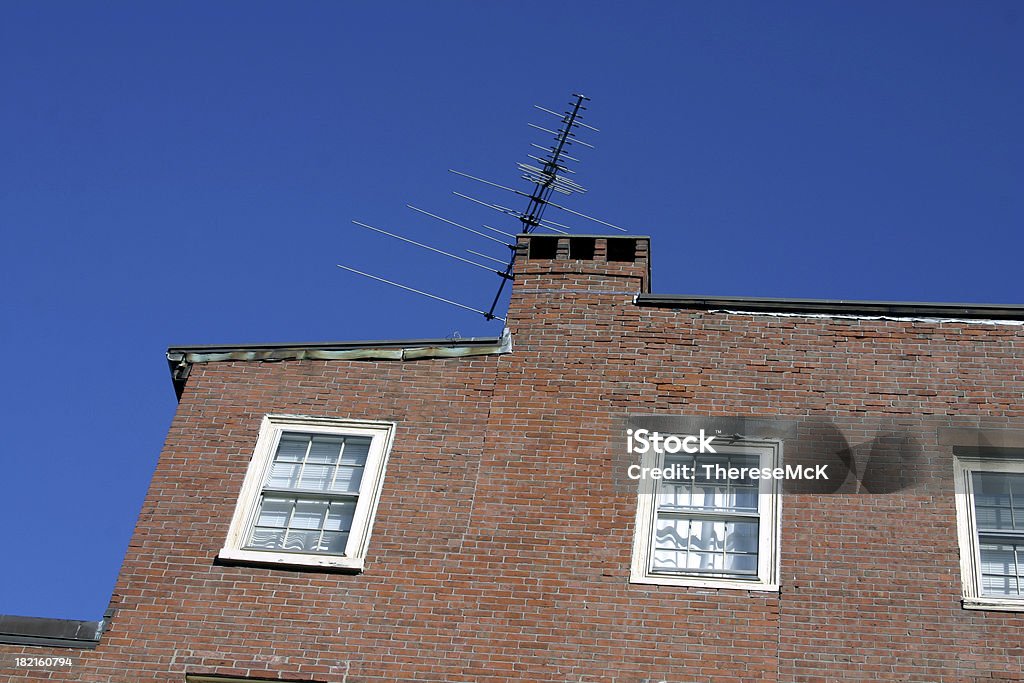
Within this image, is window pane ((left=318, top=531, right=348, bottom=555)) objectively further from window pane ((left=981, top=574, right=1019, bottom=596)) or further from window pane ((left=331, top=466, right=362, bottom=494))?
window pane ((left=981, top=574, right=1019, bottom=596))

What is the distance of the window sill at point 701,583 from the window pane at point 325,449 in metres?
3.64

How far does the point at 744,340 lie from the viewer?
48.3ft

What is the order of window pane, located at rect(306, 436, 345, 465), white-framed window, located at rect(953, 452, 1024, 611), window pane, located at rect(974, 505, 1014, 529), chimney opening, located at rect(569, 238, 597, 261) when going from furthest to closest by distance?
chimney opening, located at rect(569, 238, 597, 261), window pane, located at rect(306, 436, 345, 465), window pane, located at rect(974, 505, 1014, 529), white-framed window, located at rect(953, 452, 1024, 611)

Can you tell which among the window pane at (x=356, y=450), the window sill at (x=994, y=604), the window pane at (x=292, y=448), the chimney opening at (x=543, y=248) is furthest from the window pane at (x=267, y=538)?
the window sill at (x=994, y=604)

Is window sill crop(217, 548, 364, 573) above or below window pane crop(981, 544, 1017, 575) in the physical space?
below

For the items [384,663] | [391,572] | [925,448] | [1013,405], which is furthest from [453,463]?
[1013,405]

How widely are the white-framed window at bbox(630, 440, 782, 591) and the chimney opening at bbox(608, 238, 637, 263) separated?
9.35ft

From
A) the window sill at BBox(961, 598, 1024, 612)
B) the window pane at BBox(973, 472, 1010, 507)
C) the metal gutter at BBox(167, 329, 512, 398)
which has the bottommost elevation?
the window sill at BBox(961, 598, 1024, 612)

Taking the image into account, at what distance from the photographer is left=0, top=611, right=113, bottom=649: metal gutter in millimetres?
13047

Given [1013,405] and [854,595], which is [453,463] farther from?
[1013,405]

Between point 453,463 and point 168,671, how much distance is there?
3556 millimetres

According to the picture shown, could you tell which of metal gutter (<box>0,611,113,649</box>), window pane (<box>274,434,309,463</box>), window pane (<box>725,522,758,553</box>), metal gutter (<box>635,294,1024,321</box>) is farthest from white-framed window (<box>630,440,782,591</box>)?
metal gutter (<box>0,611,113,649</box>)

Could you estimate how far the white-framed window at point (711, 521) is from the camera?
1304cm

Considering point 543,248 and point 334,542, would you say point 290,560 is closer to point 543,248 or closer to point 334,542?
point 334,542
